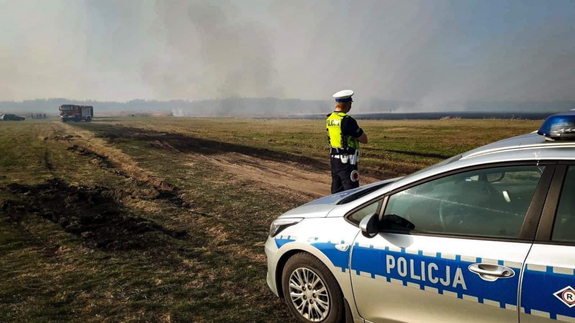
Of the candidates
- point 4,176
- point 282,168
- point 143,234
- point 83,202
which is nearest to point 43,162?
point 4,176

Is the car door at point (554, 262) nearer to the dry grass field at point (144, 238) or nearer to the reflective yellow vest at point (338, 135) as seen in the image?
the dry grass field at point (144, 238)

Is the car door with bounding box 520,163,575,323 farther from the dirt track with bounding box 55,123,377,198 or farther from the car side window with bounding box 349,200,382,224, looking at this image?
the dirt track with bounding box 55,123,377,198

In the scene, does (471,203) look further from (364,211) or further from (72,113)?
(72,113)

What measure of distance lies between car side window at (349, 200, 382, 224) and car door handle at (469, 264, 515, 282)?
2.63ft

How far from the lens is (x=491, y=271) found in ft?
7.19

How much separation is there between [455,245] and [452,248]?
0.03 metres

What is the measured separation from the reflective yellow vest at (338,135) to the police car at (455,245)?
7.16 feet

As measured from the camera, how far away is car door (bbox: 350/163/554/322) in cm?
220

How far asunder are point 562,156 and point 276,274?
236 centimetres

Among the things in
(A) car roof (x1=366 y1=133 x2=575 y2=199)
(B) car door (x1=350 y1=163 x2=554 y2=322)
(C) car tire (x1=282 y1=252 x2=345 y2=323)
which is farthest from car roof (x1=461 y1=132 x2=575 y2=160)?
(C) car tire (x1=282 y1=252 x2=345 y2=323)

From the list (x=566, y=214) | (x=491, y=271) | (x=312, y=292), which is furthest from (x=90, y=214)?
(x=566, y=214)

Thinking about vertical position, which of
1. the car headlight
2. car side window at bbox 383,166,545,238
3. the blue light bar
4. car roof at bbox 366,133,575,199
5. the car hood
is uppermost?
the blue light bar

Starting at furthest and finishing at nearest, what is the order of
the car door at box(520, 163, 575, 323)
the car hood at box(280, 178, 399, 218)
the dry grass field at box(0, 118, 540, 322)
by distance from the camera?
the dry grass field at box(0, 118, 540, 322), the car hood at box(280, 178, 399, 218), the car door at box(520, 163, 575, 323)

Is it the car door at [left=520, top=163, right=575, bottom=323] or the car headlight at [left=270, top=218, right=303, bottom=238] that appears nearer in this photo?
the car door at [left=520, top=163, right=575, bottom=323]
